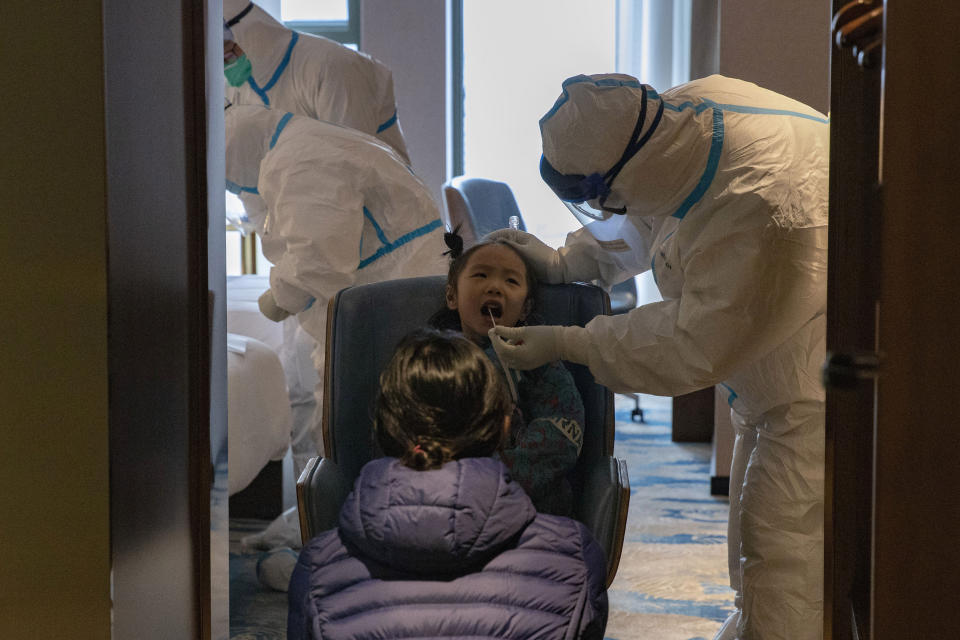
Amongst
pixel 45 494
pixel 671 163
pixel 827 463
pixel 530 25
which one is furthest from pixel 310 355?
pixel 530 25

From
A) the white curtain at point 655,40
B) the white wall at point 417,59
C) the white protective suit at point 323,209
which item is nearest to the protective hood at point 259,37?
the white protective suit at point 323,209

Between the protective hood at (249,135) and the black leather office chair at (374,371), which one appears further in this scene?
the protective hood at (249,135)

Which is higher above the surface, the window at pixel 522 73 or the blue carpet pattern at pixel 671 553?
the window at pixel 522 73

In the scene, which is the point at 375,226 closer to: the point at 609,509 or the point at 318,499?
the point at 318,499

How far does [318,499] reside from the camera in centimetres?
150

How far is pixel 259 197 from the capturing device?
267 centimetres

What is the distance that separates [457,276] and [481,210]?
6.90 ft

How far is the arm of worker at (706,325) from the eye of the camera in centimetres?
147

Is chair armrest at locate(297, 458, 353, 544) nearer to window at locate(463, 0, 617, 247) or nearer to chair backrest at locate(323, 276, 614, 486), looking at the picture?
chair backrest at locate(323, 276, 614, 486)

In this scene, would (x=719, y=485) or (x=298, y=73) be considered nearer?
(x=298, y=73)

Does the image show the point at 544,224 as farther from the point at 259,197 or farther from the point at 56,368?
the point at 56,368

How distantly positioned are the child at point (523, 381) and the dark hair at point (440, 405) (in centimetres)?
30

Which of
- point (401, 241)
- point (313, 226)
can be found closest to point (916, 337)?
point (313, 226)

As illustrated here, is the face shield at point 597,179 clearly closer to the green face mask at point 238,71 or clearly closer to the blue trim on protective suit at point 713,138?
the blue trim on protective suit at point 713,138
